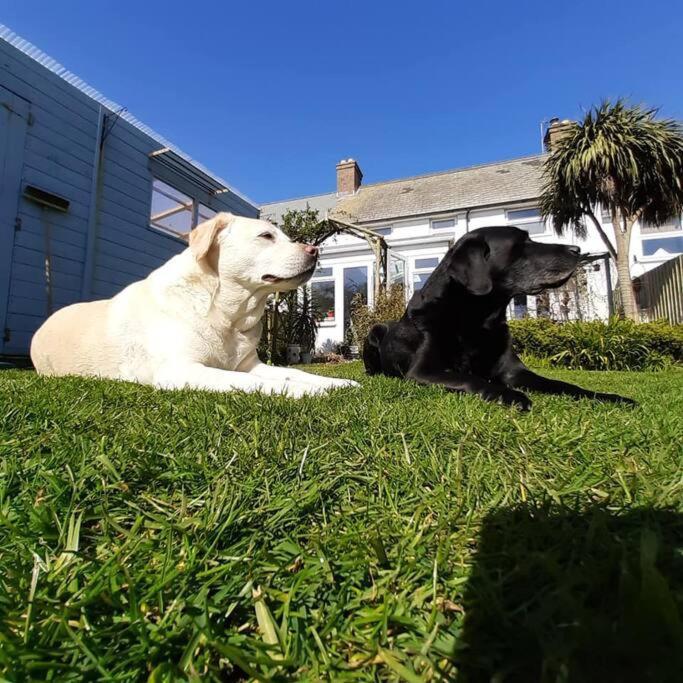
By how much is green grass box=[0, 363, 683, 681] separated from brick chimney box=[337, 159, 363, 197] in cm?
2190

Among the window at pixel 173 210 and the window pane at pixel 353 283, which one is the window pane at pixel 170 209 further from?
the window pane at pixel 353 283

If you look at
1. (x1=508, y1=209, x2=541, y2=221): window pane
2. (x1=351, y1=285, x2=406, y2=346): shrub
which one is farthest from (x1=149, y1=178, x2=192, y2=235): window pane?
(x1=508, y1=209, x2=541, y2=221): window pane

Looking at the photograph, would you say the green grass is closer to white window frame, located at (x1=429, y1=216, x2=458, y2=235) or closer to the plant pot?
the plant pot

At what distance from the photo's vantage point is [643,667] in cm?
36

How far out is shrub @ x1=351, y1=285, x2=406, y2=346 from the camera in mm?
9383

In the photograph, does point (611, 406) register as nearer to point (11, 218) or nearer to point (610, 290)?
point (11, 218)

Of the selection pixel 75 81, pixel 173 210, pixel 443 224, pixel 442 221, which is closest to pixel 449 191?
pixel 442 221

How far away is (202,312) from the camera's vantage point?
2562 millimetres

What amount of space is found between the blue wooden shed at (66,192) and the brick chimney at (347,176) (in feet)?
44.4

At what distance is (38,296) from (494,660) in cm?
775

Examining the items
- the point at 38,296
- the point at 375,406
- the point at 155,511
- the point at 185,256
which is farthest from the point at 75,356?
the point at 38,296

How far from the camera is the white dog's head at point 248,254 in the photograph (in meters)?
2.65

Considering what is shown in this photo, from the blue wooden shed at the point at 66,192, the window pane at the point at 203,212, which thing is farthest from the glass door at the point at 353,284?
the blue wooden shed at the point at 66,192

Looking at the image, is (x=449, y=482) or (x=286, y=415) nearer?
(x=449, y=482)
